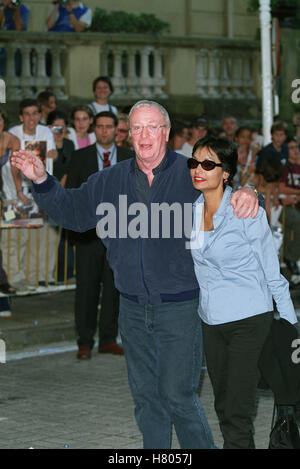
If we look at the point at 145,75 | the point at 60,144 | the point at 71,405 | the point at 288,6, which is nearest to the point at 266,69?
the point at 60,144

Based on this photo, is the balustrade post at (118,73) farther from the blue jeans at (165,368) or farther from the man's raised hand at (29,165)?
the blue jeans at (165,368)

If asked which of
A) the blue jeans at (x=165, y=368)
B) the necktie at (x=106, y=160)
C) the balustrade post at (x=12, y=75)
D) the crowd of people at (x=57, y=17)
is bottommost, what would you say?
the blue jeans at (x=165, y=368)

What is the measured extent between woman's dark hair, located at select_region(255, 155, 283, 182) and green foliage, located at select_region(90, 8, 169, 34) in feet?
37.5

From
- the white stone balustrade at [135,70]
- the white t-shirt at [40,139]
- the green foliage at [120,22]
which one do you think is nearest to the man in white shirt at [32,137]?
the white t-shirt at [40,139]

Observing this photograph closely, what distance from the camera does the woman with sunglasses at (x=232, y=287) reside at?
18.6 feet

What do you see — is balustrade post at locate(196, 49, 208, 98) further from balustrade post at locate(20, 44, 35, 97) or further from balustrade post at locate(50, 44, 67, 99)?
balustrade post at locate(20, 44, 35, 97)

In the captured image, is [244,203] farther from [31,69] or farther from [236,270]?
[31,69]

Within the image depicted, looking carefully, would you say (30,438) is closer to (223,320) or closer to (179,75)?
(223,320)

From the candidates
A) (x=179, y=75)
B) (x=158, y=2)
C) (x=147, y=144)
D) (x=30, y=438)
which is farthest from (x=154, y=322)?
(x=158, y=2)

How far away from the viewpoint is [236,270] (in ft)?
18.8

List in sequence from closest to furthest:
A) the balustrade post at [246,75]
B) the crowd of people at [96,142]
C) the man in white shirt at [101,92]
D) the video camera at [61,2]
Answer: the crowd of people at [96,142] < the man in white shirt at [101,92] < the video camera at [61,2] < the balustrade post at [246,75]

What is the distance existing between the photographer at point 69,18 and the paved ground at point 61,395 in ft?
29.9

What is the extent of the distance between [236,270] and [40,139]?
261 inches

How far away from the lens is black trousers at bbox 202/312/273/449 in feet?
18.6
